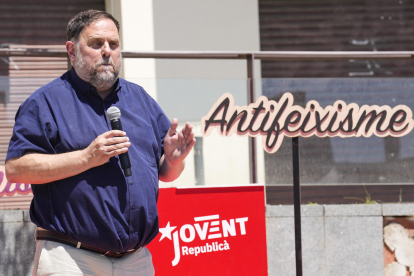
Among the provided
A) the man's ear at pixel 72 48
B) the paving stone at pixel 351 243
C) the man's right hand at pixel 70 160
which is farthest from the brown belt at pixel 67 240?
the paving stone at pixel 351 243

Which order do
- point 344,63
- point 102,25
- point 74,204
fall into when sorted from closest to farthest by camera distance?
1. point 74,204
2. point 102,25
3. point 344,63

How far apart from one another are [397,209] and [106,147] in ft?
14.0

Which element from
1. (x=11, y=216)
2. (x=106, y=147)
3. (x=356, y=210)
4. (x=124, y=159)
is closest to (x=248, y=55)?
(x=356, y=210)

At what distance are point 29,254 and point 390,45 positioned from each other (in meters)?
5.68

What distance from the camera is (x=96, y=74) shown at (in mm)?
2424

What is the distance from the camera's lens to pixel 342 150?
556 centimetres

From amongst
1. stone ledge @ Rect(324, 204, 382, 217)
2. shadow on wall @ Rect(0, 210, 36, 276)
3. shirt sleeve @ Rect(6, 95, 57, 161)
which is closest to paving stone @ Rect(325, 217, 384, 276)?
stone ledge @ Rect(324, 204, 382, 217)

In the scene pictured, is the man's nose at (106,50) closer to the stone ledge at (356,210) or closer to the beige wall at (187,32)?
the beige wall at (187,32)

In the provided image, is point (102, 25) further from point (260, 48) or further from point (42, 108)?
point (260, 48)

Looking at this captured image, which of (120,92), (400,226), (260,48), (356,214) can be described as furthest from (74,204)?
(260,48)

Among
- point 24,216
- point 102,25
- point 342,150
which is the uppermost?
point 102,25

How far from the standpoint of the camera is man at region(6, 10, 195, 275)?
7.27 ft

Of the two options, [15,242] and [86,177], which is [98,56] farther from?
[15,242]

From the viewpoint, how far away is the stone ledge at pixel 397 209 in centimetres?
541
